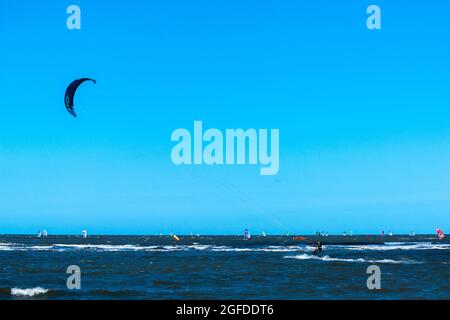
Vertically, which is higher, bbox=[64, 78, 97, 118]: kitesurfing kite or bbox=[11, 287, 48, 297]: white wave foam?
bbox=[64, 78, 97, 118]: kitesurfing kite

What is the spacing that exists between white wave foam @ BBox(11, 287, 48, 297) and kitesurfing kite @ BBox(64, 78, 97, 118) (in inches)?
429

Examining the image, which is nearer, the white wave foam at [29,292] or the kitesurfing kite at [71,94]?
the white wave foam at [29,292]

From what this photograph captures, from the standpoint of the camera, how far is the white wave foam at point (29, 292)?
26.1m

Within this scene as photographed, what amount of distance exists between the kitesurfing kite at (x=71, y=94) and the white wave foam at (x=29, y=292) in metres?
10.9

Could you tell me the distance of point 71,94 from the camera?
34031mm

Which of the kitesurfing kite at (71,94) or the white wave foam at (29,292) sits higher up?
the kitesurfing kite at (71,94)

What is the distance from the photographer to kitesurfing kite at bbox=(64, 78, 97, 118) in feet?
109

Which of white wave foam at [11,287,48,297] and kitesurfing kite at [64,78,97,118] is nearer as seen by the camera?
white wave foam at [11,287,48,297]
